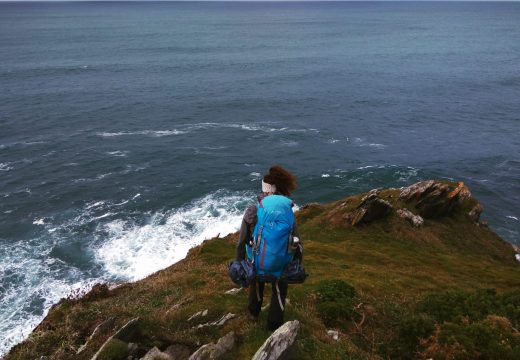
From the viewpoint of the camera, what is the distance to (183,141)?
82.2 metres

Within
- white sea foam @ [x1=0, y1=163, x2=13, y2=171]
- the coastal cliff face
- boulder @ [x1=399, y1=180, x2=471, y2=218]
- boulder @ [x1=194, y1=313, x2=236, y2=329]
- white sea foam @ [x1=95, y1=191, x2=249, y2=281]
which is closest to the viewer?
the coastal cliff face

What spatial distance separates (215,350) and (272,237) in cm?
331

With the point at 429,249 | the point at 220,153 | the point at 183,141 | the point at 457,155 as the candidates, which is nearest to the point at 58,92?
the point at 183,141

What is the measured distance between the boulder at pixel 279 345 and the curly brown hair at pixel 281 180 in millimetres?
3297

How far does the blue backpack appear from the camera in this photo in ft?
32.9

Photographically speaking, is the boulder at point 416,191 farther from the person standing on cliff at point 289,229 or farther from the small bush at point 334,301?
the person standing on cliff at point 289,229

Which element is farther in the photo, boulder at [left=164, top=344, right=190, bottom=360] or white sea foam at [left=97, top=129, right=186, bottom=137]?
white sea foam at [left=97, top=129, right=186, bottom=137]

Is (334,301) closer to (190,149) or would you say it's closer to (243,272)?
(243,272)

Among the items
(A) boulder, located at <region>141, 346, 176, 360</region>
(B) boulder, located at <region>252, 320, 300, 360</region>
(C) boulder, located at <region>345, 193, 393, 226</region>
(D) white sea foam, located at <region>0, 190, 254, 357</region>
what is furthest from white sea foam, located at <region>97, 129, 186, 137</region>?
(B) boulder, located at <region>252, 320, 300, 360</region>

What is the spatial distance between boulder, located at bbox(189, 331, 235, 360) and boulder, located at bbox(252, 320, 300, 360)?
121cm

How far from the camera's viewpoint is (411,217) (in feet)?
135

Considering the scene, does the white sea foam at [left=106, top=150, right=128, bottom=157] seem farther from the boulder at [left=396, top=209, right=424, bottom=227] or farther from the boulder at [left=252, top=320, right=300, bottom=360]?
the boulder at [left=252, top=320, right=300, bottom=360]

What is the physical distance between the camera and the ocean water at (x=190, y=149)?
4969 cm

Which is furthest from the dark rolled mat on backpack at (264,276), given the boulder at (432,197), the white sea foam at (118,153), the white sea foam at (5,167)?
the white sea foam at (5,167)
